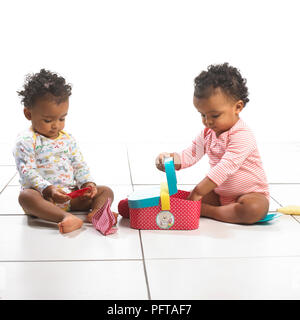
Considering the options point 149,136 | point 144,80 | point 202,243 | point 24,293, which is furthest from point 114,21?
point 24,293

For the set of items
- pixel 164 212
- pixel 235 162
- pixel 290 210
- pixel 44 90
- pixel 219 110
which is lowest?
pixel 290 210

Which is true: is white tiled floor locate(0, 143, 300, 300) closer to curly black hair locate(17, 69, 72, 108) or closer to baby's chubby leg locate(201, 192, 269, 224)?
baby's chubby leg locate(201, 192, 269, 224)

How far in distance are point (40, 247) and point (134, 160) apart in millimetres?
1082

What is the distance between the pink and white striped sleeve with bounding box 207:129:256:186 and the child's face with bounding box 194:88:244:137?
0.04m

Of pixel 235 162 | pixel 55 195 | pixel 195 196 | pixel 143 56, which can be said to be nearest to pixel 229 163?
pixel 235 162

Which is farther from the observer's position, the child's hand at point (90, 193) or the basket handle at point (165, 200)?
the child's hand at point (90, 193)

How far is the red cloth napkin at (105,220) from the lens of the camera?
4.57ft

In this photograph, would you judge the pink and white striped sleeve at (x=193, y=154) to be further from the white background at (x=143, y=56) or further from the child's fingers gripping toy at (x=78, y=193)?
the white background at (x=143, y=56)

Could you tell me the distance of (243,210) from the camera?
4.79ft

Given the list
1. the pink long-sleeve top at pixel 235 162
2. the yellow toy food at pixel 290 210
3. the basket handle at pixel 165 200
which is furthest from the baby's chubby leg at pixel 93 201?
the yellow toy food at pixel 290 210

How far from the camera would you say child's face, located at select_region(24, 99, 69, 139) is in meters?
1.46

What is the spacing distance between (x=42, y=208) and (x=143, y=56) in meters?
1.48

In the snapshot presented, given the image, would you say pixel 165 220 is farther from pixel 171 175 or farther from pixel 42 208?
pixel 42 208

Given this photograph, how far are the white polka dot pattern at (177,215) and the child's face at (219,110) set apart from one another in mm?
236
